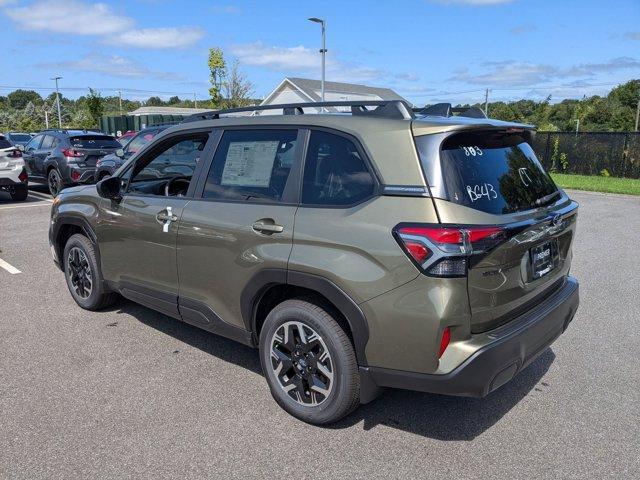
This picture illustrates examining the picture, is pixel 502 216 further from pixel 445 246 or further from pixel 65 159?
pixel 65 159

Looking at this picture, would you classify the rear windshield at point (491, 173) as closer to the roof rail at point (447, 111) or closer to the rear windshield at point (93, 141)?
the roof rail at point (447, 111)

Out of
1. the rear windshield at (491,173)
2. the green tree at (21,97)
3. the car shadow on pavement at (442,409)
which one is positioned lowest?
the car shadow on pavement at (442,409)

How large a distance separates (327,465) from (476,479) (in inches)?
29.7

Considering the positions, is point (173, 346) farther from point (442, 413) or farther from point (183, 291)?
point (442, 413)

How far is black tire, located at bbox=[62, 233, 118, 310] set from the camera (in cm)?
476

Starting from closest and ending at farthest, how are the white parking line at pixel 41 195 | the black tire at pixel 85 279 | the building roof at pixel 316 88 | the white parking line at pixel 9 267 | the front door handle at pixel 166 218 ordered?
the front door handle at pixel 166 218 < the black tire at pixel 85 279 < the white parking line at pixel 9 267 < the white parking line at pixel 41 195 < the building roof at pixel 316 88

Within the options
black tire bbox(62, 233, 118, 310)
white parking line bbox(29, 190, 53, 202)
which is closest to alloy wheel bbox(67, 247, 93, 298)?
black tire bbox(62, 233, 118, 310)

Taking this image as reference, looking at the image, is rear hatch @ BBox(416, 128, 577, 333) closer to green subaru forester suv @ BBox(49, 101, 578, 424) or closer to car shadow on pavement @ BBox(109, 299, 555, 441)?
green subaru forester suv @ BBox(49, 101, 578, 424)

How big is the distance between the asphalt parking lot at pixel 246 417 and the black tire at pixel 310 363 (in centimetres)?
11

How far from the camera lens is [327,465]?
275 cm

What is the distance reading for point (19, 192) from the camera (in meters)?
12.5

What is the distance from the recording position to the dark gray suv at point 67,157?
12672mm

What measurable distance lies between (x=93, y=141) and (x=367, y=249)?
12.4m

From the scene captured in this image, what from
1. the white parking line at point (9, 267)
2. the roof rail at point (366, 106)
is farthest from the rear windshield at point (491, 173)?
the white parking line at point (9, 267)
